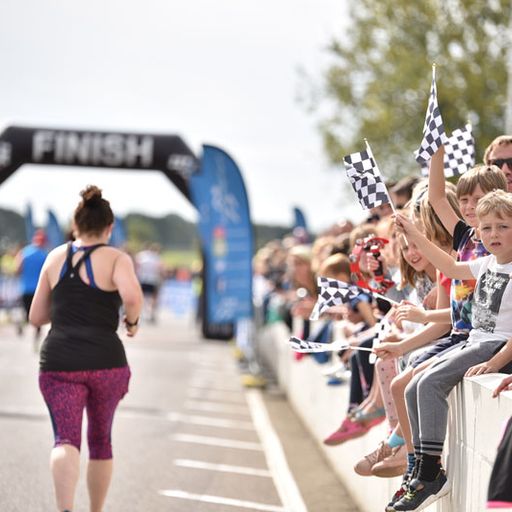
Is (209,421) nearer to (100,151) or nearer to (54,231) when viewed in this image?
(100,151)

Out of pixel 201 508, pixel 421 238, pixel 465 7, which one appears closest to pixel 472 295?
pixel 421 238

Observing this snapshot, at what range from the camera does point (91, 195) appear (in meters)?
7.52

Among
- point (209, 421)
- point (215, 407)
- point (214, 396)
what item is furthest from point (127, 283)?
point (214, 396)

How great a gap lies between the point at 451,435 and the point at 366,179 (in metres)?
1.44

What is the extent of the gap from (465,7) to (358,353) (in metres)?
24.1

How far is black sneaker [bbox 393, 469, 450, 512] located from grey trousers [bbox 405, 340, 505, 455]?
155 mm

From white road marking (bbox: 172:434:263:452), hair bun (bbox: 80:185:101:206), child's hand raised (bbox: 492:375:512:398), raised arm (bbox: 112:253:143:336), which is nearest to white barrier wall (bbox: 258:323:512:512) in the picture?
child's hand raised (bbox: 492:375:512:398)

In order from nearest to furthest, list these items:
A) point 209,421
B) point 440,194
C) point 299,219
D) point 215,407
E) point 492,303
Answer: point 492,303 → point 440,194 → point 209,421 → point 215,407 → point 299,219

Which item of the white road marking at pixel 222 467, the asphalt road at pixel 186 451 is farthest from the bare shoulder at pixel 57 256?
the white road marking at pixel 222 467

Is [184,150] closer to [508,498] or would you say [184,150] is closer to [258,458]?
[258,458]

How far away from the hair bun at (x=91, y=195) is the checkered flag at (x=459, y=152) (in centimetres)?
200

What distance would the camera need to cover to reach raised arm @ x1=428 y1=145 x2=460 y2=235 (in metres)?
6.59

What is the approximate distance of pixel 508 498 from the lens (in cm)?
432

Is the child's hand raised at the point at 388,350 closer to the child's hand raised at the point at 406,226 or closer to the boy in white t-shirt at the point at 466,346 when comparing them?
the boy in white t-shirt at the point at 466,346
